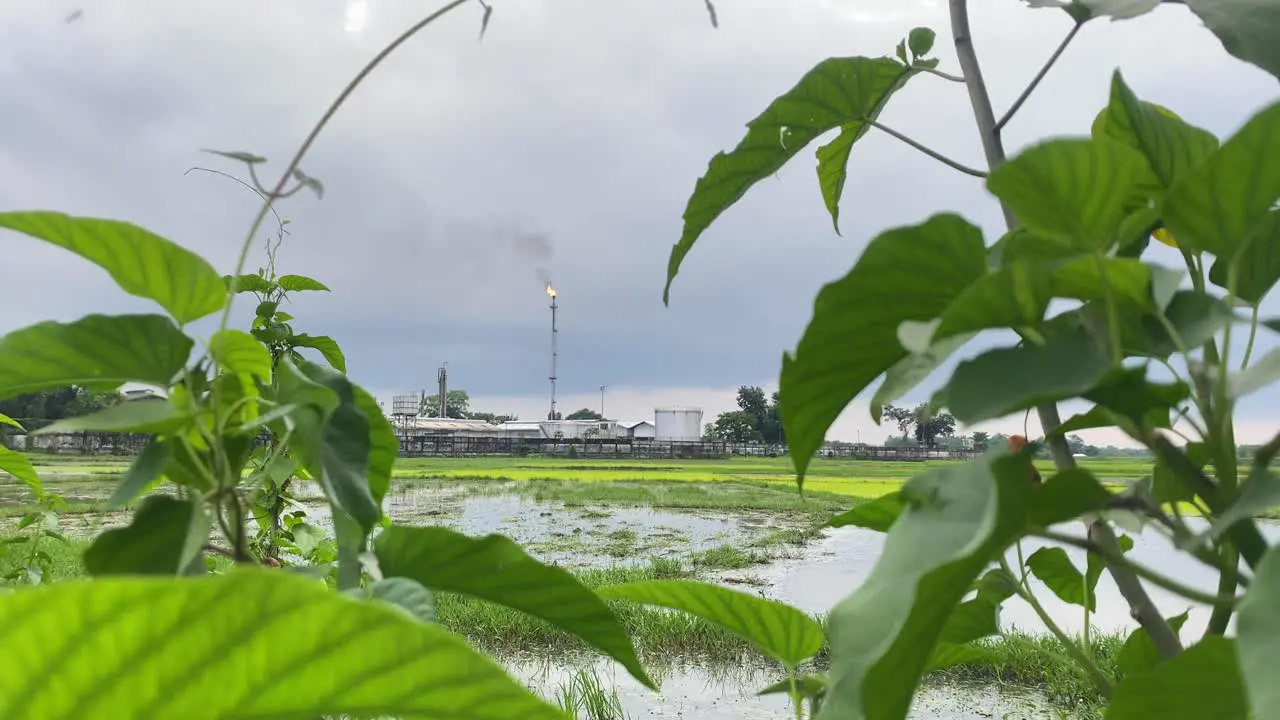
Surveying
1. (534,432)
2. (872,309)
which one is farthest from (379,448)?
(534,432)

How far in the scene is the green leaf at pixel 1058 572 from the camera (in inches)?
15.1

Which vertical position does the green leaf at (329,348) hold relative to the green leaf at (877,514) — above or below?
above

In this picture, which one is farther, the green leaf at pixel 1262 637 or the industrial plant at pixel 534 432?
the industrial plant at pixel 534 432

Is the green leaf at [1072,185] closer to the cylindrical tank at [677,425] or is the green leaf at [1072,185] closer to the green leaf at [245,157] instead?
the green leaf at [245,157]

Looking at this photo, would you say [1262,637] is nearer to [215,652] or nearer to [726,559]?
[215,652]

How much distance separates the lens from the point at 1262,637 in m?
0.11

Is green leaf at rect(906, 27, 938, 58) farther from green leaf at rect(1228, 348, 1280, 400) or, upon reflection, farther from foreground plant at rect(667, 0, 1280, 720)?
green leaf at rect(1228, 348, 1280, 400)

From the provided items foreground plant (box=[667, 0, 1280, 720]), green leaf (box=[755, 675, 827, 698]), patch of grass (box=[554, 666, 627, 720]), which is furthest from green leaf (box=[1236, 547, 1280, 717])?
patch of grass (box=[554, 666, 627, 720])

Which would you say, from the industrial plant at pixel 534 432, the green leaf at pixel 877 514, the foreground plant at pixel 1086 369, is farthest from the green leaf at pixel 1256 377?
the industrial plant at pixel 534 432

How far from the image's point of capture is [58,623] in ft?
0.30

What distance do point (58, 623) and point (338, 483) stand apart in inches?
3.5

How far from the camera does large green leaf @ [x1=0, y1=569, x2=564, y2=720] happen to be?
9 centimetres

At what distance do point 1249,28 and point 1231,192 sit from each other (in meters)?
0.08

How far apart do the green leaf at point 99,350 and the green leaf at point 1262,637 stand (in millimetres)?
227
